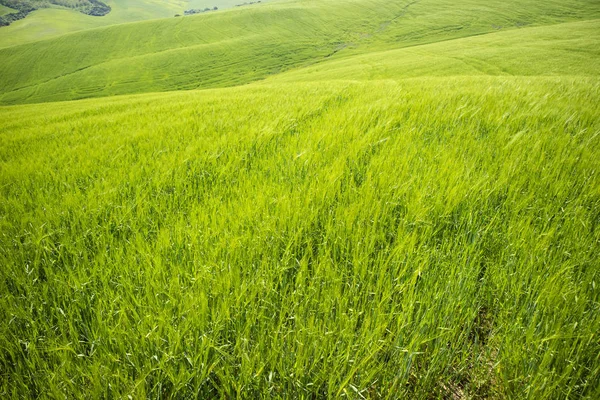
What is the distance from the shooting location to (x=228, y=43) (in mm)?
79938

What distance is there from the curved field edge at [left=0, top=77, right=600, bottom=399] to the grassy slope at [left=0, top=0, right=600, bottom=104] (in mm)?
64340

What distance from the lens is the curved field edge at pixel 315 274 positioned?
96cm

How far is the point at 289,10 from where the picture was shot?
98.0 meters

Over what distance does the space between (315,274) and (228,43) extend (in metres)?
93.8

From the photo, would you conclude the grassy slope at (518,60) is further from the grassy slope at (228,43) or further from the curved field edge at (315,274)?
the curved field edge at (315,274)

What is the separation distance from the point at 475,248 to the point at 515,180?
2.88 feet

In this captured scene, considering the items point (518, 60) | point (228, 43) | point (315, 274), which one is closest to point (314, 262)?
point (315, 274)

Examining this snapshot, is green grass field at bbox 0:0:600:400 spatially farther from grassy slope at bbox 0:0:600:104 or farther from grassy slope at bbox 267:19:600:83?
grassy slope at bbox 0:0:600:104

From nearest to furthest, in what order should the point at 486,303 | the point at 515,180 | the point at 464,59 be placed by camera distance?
the point at 486,303
the point at 515,180
the point at 464,59

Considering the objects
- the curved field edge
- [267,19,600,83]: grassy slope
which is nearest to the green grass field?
the curved field edge

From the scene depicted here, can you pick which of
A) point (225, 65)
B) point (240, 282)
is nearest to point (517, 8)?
point (225, 65)

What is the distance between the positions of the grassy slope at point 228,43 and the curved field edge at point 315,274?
64.3 metres

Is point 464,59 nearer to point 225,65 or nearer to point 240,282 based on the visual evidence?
point 240,282

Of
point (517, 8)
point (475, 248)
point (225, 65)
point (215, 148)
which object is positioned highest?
point (517, 8)
